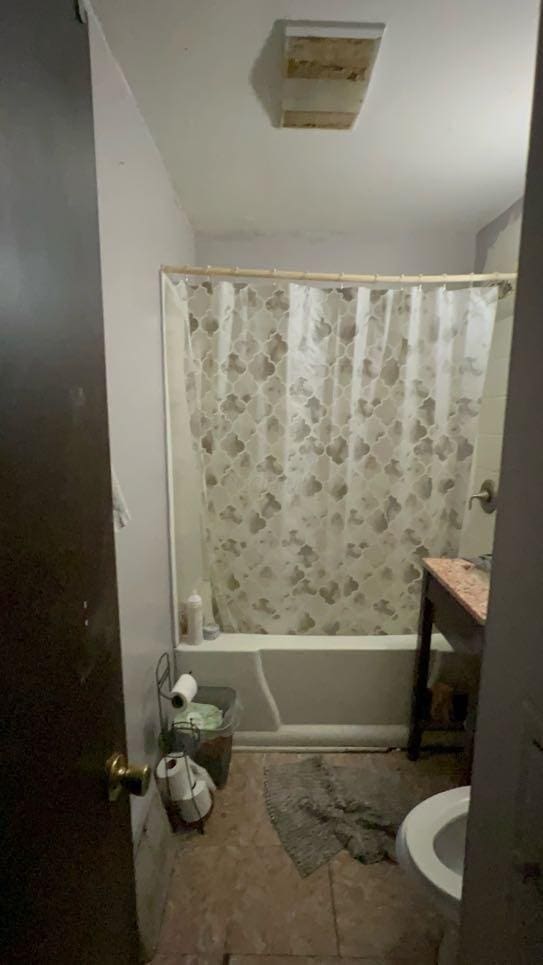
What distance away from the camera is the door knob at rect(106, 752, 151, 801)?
2.36 ft

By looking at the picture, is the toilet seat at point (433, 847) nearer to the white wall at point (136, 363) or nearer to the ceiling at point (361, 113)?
the white wall at point (136, 363)

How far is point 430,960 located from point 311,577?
1261 millimetres

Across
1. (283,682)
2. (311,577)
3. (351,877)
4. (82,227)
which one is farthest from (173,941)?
(82,227)

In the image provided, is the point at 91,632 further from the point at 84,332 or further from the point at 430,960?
the point at 430,960

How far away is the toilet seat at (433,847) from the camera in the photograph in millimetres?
1116

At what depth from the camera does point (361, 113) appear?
1417mm

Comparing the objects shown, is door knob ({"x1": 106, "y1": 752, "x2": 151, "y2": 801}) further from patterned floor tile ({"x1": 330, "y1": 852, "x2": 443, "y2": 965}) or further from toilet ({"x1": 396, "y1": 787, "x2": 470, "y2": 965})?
patterned floor tile ({"x1": 330, "y1": 852, "x2": 443, "y2": 965})

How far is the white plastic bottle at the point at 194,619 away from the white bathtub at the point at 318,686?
1.8 inches

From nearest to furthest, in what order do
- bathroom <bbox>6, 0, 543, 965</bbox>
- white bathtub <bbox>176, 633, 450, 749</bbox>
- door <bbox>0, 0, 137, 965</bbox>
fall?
door <bbox>0, 0, 137, 965</bbox> → bathroom <bbox>6, 0, 543, 965</bbox> → white bathtub <bbox>176, 633, 450, 749</bbox>

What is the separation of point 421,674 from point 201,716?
0.93 m

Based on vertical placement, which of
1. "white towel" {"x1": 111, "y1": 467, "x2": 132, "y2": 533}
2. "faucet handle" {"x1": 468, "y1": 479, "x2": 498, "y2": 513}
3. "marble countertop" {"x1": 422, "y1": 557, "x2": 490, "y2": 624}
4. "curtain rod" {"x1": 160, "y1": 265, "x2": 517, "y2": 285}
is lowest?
"marble countertop" {"x1": 422, "y1": 557, "x2": 490, "y2": 624}

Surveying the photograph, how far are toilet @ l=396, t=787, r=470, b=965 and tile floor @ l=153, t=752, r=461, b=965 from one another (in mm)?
164

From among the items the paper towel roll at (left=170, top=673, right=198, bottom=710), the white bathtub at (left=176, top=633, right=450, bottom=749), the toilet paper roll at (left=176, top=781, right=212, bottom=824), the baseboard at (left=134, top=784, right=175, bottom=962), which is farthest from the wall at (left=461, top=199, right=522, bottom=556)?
the baseboard at (left=134, top=784, right=175, bottom=962)

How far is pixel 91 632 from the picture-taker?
0.66 m
